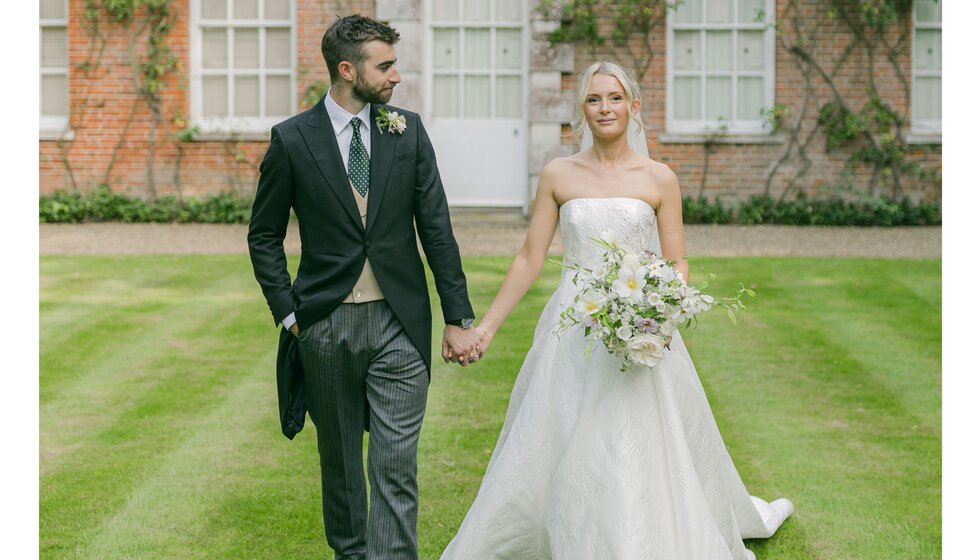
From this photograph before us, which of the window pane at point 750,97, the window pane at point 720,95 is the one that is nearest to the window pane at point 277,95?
the window pane at point 720,95

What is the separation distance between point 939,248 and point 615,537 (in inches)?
361

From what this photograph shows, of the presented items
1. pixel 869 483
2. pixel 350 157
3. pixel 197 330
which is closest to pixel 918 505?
pixel 869 483

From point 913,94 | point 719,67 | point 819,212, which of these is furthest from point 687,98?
point 913,94

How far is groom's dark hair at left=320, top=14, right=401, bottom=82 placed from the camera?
4.29 m

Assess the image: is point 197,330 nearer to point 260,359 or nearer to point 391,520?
point 260,359

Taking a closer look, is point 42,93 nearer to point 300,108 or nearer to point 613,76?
point 300,108

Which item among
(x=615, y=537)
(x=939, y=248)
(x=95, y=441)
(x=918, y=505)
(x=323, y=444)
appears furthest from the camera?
(x=939, y=248)

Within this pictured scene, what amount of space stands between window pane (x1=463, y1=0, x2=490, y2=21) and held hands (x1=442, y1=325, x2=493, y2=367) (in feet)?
34.8

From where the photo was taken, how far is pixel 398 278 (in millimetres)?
4402

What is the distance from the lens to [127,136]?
49.3 feet

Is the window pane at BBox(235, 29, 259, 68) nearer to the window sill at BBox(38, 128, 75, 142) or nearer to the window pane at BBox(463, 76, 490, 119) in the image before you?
the window sill at BBox(38, 128, 75, 142)

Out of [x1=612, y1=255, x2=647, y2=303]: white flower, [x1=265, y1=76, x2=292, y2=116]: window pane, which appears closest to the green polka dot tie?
[x1=612, y1=255, x2=647, y2=303]: white flower

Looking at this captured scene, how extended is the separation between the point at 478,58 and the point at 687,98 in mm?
2533

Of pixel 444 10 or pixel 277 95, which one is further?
pixel 277 95
